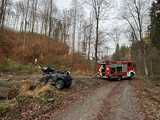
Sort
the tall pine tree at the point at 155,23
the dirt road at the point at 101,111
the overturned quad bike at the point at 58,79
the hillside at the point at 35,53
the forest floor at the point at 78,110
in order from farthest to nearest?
the hillside at the point at 35,53, the tall pine tree at the point at 155,23, the overturned quad bike at the point at 58,79, the forest floor at the point at 78,110, the dirt road at the point at 101,111

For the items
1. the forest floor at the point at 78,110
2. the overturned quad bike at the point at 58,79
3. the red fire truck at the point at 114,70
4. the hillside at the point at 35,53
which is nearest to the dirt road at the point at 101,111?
the forest floor at the point at 78,110

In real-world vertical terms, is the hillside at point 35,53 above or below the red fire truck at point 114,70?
above

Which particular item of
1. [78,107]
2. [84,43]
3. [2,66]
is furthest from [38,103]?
[84,43]

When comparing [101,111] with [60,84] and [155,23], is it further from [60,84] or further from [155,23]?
[155,23]

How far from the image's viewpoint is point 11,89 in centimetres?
1855

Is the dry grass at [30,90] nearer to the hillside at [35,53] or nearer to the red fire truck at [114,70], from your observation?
the red fire truck at [114,70]

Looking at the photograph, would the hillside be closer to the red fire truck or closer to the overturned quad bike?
the red fire truck

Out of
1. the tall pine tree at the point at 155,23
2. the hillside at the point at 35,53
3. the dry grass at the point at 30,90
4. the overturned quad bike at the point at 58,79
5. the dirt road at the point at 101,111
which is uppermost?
the tall pine tree at the point at 155,23

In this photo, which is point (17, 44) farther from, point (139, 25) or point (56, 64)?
point (139, 25)

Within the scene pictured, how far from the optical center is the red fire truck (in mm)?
32281

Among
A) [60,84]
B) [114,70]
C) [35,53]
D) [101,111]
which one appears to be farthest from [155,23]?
[101,111]

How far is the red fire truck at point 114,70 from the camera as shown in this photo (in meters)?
32.3

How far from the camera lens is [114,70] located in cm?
3244

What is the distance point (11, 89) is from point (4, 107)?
6077 mm
